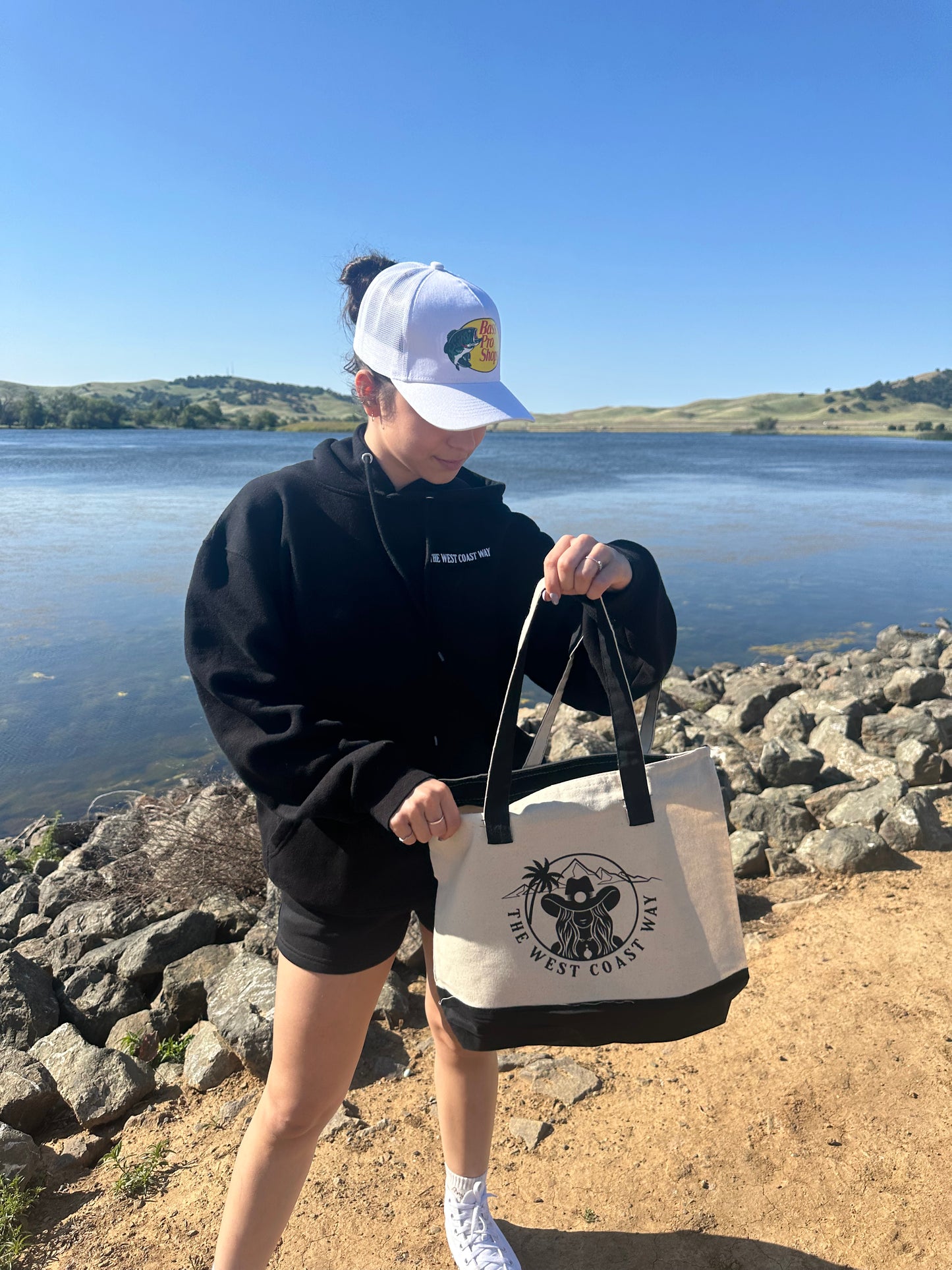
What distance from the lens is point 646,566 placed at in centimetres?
197

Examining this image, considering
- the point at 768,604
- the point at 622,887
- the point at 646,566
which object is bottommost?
the point at 768,604

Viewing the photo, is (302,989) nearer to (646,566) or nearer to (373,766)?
(373,766)

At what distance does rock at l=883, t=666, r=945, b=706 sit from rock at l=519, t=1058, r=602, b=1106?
6738mm

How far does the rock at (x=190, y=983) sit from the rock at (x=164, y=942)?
0.11 m

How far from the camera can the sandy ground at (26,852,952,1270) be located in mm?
2461

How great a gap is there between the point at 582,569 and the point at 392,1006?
2.58 meters

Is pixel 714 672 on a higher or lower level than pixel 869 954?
lower

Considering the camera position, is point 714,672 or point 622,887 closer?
point 622,887

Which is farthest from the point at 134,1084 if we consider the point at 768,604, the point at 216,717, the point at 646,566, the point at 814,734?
the point at 768,604

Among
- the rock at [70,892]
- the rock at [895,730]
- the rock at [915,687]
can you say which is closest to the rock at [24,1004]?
the rock at [70,892]

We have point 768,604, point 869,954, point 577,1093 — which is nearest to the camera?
point 577,1093

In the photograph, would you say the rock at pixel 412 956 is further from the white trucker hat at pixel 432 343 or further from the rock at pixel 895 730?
the rock at pixel 895 730

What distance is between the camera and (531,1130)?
291 cm

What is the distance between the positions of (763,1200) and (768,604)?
1555 centimetres
